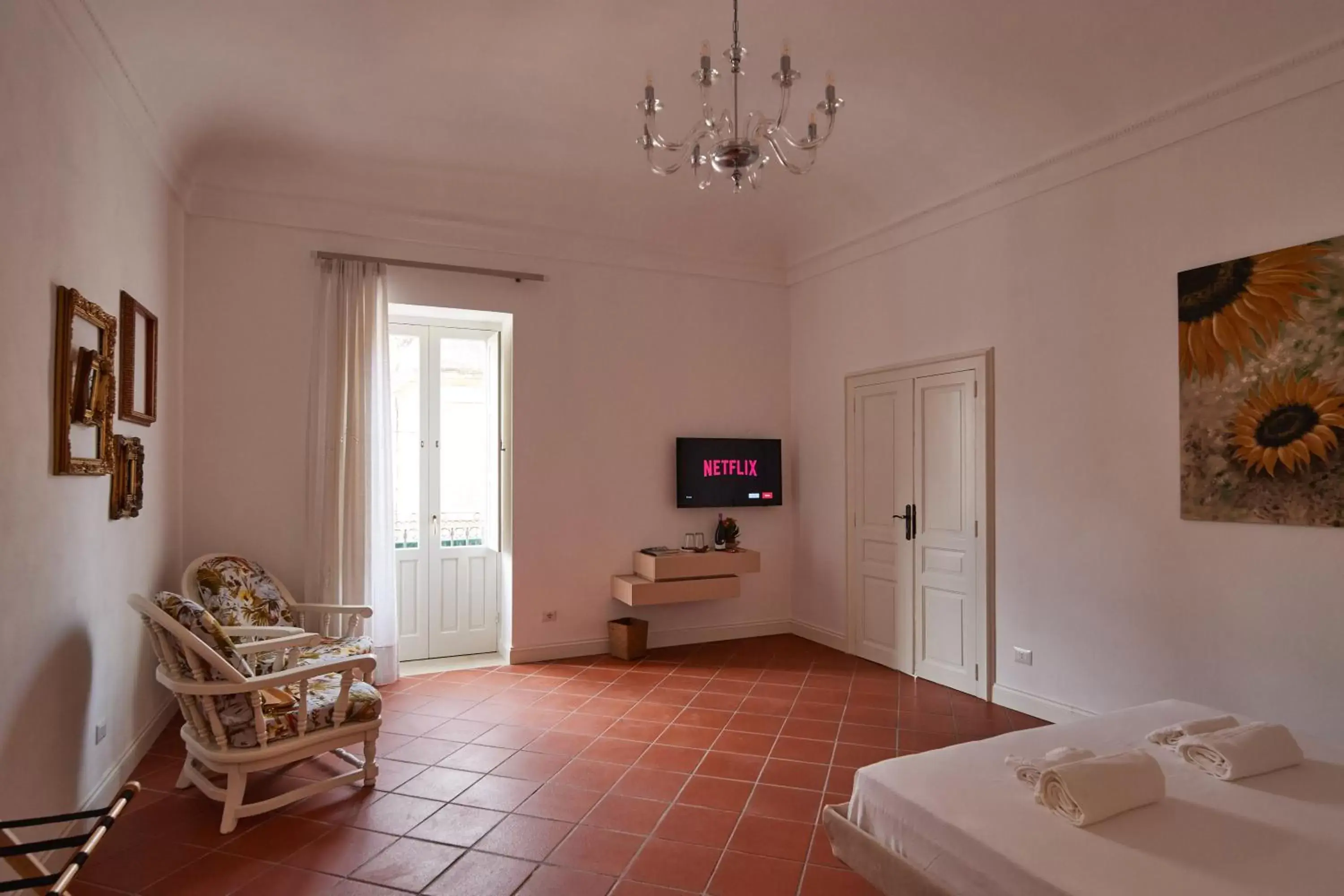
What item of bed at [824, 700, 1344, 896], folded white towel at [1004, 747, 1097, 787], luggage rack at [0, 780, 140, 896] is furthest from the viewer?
folded white towel at [1004, 747, 1097, 787]

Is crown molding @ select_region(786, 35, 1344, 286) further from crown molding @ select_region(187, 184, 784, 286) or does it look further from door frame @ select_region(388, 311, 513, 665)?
door frame @ select_region(388, 311, 513, 665)

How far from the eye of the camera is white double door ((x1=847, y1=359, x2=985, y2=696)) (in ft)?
15.7

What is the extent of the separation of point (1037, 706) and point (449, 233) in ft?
16.0

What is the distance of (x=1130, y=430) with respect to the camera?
12.7ft

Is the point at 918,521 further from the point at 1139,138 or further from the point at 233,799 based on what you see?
the point at 233,799

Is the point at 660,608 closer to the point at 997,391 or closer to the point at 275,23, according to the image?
the point at 997,391

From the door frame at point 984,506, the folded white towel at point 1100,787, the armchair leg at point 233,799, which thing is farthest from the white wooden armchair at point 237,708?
the door frame at point 984,506

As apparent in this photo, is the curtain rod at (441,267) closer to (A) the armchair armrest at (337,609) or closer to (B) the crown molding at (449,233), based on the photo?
(B) the crown molding at (449,233)

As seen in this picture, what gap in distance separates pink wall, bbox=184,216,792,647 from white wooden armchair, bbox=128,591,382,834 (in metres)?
1.84

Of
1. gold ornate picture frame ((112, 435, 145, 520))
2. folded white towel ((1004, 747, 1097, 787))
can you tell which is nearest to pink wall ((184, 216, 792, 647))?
gold ornate picture frame ((112, 435, 145, 520))

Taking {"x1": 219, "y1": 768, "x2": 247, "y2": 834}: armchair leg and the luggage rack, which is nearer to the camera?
the luggage rack

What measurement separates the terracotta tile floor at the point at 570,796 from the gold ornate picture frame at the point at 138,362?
1.71 metres

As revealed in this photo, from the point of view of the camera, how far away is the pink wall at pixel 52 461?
232cm

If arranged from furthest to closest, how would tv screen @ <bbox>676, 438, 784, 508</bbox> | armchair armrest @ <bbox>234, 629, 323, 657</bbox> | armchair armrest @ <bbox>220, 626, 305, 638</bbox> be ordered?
tv screen @ <bbox>676, 438, 784, 508</bbox> → armchair armrest @ <bbox>220, 626, 305, 638</bbox> → armchair armrest @ <bbox>234, 629, 323, 657</bbox>
